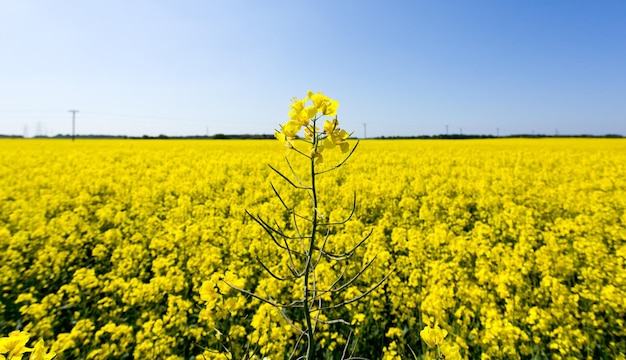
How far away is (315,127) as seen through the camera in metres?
0.97

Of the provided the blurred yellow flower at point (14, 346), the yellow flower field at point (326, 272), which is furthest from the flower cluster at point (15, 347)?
the yellow flower field at point (326, 272)

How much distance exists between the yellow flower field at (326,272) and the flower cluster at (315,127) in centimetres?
40

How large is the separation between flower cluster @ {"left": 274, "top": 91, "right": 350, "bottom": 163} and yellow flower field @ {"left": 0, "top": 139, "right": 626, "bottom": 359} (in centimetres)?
40

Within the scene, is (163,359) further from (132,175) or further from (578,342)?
(132,175)

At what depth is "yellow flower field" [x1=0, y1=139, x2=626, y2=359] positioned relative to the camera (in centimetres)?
249

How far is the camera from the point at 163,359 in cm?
237

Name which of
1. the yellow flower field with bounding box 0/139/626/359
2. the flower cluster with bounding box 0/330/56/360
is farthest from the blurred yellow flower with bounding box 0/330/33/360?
the yellow flower field with bounding box 0/139/626/359

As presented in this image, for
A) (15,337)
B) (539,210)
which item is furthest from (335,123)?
(539,210)

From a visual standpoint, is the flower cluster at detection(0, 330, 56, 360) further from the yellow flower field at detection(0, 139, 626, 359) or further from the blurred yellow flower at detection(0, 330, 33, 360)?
the yellow flower field at detection(0, 139, 626, 359)

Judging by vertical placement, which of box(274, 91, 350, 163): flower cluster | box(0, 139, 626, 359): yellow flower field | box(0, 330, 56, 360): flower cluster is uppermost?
box(274, 91, 350, 163): flower cluster

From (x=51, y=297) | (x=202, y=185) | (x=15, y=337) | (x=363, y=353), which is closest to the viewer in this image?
(x=15, y=337)

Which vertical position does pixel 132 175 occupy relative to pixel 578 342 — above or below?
above

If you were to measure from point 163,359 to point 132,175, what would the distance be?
27.2 ft

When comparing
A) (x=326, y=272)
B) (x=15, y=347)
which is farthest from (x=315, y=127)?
(x=326, y=272)
